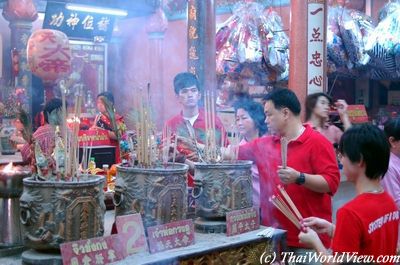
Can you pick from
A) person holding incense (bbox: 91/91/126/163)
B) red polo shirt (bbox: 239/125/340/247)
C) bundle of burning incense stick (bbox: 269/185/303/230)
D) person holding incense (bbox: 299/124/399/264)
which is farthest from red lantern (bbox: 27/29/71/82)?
person holding incense (bbox: 299/124/399/264)

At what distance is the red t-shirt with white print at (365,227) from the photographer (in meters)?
1.59

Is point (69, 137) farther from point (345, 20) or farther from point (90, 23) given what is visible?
point (90, 23)

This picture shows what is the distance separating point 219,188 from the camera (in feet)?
6.66

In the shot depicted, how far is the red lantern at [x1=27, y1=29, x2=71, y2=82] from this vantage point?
17.8ft

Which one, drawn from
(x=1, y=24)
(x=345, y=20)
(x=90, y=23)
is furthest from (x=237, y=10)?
(x=1, y=24)

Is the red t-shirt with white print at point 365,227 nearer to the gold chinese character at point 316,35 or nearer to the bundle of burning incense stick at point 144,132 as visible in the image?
the bundle of burning incense stick at point 144,132

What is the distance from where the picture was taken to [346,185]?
5.33 meters

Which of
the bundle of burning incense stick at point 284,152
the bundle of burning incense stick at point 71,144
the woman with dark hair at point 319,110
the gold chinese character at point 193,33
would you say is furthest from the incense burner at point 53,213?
the gold chinese character at point 193,33

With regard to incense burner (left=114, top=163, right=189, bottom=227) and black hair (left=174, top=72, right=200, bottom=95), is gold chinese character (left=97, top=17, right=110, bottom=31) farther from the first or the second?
incense burner (left=114, top=163, right=189, bottom=227)

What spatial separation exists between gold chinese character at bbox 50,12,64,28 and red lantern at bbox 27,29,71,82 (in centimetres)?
296

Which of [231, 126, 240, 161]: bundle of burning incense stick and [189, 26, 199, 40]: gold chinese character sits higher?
[189, 26, 199, 40]: gold chinese character

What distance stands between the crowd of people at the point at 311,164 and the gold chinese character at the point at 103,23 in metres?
5.83

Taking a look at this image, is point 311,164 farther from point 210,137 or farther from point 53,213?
point 53,213

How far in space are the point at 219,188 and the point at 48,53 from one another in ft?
12.9
